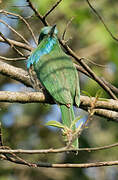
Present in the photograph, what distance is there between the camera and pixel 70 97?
145 inches

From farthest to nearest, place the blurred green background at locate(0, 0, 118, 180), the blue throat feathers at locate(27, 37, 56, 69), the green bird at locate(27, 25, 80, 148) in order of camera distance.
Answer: the blurred green background at locate(0, 0, 118, 180) → the blue throat feathers at locate(27, 37, 56, 69) → the green bird at locate(27, 25, 80, 148)

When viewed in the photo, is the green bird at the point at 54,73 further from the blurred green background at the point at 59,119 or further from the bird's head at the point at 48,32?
the blurred green background at the point at 59,119

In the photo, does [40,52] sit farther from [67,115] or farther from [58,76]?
[67,115]

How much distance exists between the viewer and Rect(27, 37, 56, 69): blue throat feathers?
404 centimetres

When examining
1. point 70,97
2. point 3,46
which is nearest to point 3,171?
point 3,46

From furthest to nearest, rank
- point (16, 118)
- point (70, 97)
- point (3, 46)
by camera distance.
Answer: point (16, 118) < point (3, 46) < point (70, 97)

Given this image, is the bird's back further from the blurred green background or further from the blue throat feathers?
the blurred green background

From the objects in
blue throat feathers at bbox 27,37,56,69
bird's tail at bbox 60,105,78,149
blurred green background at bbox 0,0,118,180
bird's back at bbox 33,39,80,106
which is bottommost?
blurred green background at bbox 0,0,118,180

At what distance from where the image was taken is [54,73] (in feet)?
12.9

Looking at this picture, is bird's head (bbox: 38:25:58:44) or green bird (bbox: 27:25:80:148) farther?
bird's head (bbox: 38:25:58:44)

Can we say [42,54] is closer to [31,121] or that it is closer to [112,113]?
[112,113]

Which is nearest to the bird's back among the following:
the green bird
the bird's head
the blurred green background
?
the green bird

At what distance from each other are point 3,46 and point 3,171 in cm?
210

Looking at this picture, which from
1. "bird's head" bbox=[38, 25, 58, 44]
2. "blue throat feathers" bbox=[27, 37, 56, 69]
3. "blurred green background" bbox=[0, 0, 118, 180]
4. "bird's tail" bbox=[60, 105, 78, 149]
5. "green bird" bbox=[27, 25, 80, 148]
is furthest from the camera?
"blurred green background" bbox=[0, 0, 118, 180]
